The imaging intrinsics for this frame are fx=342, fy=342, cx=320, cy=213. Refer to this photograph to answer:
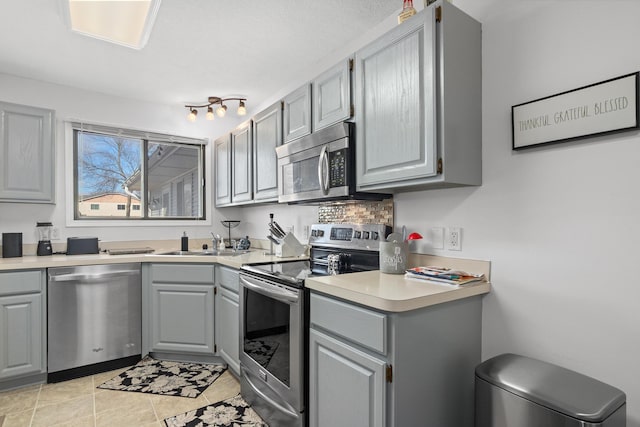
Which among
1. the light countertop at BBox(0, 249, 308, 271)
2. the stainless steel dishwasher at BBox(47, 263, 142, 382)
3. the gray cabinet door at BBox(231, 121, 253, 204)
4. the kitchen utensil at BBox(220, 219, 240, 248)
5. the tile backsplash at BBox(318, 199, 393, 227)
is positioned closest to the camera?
the tile backsplash at BBox(318, 199, 393, 227)

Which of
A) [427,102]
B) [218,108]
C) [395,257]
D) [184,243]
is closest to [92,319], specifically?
[184,243]

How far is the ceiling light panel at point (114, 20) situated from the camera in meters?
2.20

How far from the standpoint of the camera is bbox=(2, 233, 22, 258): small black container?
272cm

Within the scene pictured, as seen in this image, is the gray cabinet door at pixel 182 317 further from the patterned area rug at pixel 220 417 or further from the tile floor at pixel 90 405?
the patterned area rug at pixel 220 417

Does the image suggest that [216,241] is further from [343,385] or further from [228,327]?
[343,385]

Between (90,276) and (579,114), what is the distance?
3.21 m

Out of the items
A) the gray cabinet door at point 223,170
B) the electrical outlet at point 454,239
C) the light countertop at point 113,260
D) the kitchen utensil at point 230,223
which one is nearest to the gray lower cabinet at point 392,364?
the electrical outlet at point 454,239

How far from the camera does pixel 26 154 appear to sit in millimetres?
2754

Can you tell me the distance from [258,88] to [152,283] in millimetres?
2015

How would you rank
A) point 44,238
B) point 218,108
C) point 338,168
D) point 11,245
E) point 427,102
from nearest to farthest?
point 427,102 → point 338,168 → point 11,245 → point 44,238 → point 218,108

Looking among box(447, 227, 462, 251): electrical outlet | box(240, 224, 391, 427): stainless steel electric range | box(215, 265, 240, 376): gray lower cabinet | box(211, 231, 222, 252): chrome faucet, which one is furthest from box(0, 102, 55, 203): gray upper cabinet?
box(447, 227, 462, 251): electrical outlet

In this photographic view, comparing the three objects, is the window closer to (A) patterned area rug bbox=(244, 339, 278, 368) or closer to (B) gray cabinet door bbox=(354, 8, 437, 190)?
(A) patterned area rug bbox=(244, 339, 278, 368)

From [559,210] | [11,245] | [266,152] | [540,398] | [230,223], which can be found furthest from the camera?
[230,223]

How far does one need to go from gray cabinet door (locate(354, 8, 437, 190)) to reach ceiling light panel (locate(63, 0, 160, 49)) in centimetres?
141
